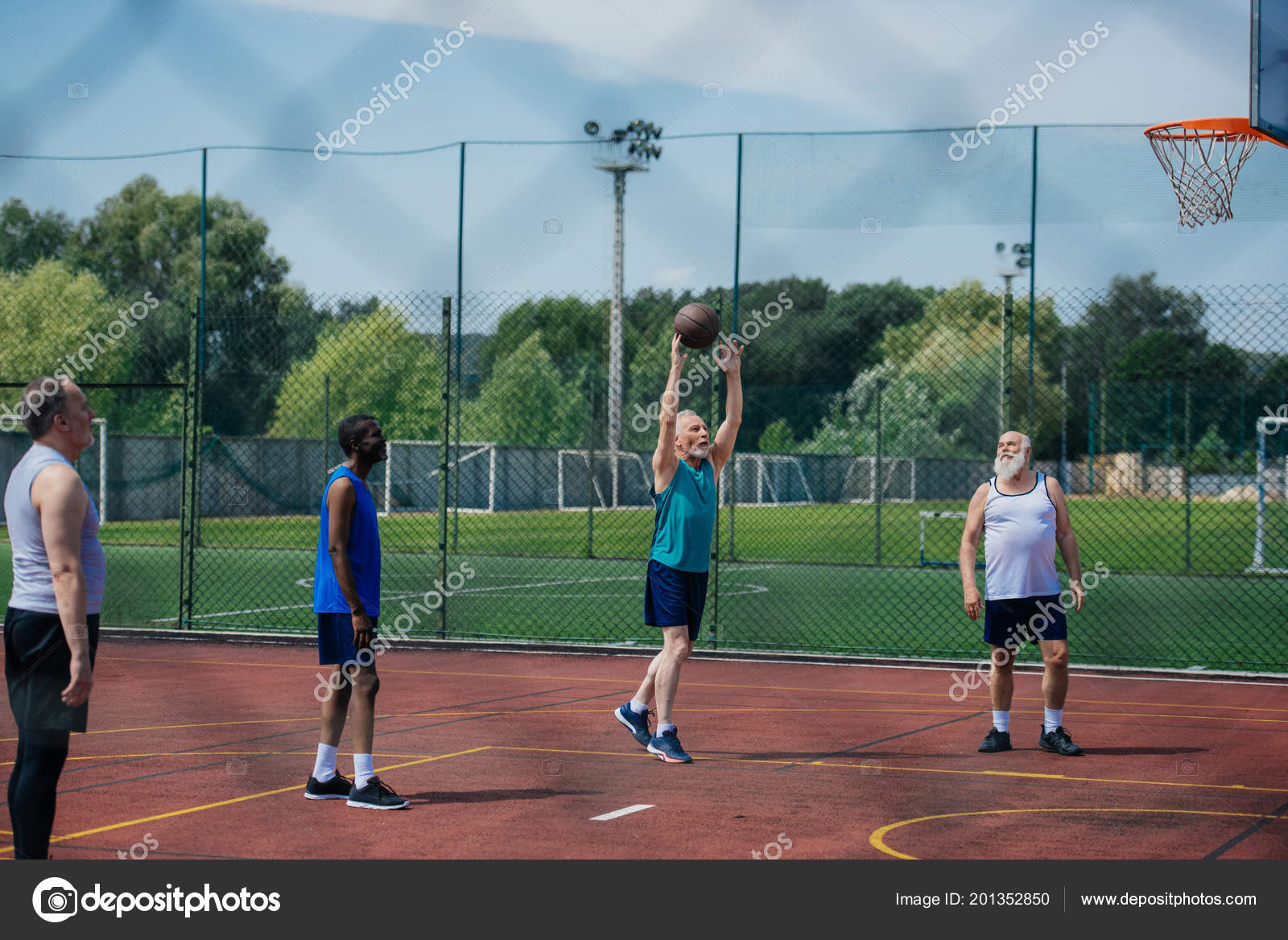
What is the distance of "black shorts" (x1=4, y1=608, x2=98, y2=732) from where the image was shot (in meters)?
4.69

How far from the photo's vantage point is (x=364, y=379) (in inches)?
959

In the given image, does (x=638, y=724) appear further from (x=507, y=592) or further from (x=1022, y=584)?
(x=507, y=592)

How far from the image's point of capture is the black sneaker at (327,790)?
6.42 metres

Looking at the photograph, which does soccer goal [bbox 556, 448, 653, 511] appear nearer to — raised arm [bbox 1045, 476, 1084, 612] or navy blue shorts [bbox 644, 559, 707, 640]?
raised arm [bbox 1045, 476, 1084, 612]

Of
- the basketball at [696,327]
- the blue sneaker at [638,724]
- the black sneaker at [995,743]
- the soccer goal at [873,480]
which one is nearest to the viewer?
the blue sneaker at [638,724]

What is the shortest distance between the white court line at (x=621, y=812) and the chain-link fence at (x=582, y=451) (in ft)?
17.0

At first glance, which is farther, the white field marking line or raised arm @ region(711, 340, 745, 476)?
the white field marking line

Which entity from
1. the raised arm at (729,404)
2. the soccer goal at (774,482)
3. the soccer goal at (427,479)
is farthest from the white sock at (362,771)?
the soccer goal at (774,482)

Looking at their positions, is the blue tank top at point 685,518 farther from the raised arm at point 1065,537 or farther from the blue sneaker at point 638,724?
the raised arm at point 1065,537

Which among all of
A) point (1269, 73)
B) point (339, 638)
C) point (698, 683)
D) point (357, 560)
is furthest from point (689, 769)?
point (1269, 73)

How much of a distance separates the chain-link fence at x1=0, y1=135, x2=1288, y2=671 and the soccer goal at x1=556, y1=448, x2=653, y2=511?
72mm
